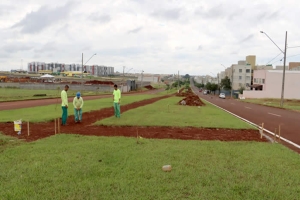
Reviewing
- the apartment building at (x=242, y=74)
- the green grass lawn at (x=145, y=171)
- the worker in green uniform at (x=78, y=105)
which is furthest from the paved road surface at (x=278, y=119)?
the apartment building at (x=242, y=74)

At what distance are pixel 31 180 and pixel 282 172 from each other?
4.81 metres

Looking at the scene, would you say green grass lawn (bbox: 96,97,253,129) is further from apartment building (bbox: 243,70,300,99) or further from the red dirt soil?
apartment building (bbox: 243,70,300,99)

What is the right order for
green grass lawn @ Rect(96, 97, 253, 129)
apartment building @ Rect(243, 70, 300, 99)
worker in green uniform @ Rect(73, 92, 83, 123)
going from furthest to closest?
1. apartment building @ Rect(243, 70, 300, 99)
2. green grass lawn @ Rect(96, 97, 253, 129)
3. worker in green uniform @ Rect(73, 92, 83, 123)

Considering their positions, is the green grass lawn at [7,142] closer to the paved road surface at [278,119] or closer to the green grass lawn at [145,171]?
the green grass lawn at [145,171]

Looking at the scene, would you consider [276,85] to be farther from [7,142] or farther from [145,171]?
[145,171]

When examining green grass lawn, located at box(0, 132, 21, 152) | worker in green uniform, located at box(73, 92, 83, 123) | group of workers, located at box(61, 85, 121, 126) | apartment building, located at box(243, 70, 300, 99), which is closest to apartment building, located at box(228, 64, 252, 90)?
apartment building, located at box(243, 70, 300, 99)

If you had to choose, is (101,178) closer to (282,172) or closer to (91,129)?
(282,172)

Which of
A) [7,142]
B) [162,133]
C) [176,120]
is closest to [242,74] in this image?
[176,120]

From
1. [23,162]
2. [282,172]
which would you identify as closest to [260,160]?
[282,172]

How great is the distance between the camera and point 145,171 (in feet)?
18.4

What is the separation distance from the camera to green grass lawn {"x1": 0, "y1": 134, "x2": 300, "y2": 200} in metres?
4.58

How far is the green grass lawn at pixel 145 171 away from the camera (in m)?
4.58

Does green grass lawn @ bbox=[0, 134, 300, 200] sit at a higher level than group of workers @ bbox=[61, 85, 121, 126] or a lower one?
lower

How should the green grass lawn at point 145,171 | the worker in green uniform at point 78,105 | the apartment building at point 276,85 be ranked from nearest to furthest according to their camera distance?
the green grass lawn at point 145,171, the worker in green uniform at point 78,105, the apartment building at point 276,85
